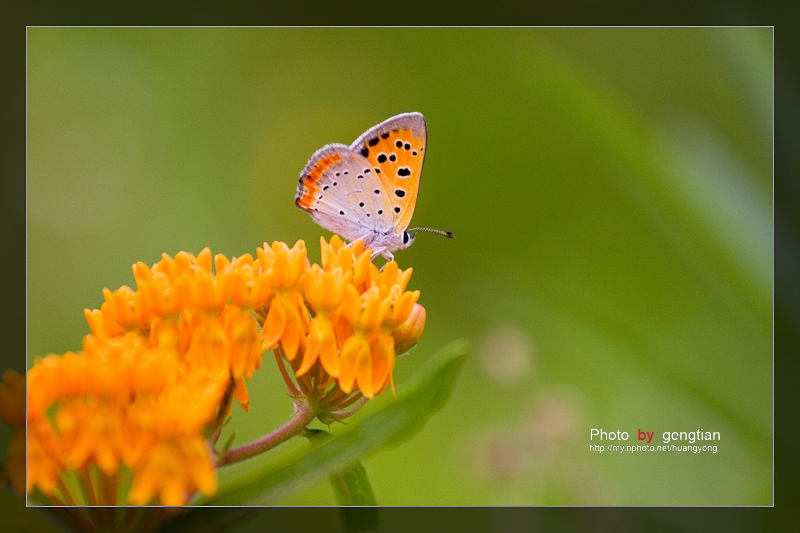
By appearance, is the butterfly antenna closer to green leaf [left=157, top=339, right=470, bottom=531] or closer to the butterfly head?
the butterfly head

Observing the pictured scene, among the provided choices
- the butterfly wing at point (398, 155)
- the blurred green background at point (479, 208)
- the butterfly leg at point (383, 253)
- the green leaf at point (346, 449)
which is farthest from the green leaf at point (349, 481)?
the butterfly wing at point (398, 155)

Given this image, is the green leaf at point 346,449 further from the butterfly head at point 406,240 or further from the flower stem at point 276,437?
the butterfly head at point 406,240

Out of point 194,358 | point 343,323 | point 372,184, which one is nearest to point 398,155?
point 372,184

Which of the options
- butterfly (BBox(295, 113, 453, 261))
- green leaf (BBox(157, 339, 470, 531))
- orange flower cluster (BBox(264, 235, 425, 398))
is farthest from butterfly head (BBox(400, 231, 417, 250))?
green leaf (BBox(157, 339, 470, 531))

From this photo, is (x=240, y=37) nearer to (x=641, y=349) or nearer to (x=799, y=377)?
(x=641, y=349)

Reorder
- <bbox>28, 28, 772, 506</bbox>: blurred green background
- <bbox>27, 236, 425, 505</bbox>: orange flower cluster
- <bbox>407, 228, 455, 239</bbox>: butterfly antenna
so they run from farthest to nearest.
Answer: <bbox>407, 228, 455, 239</bbox>: butterfly antenna < <bbox>28, 28, 772, 506</bbox>: blurred green background < <bbox>27, 236, 425, 505</bbox>: orange flower cluster

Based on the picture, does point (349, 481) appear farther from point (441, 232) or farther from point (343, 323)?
point (441, 232)
